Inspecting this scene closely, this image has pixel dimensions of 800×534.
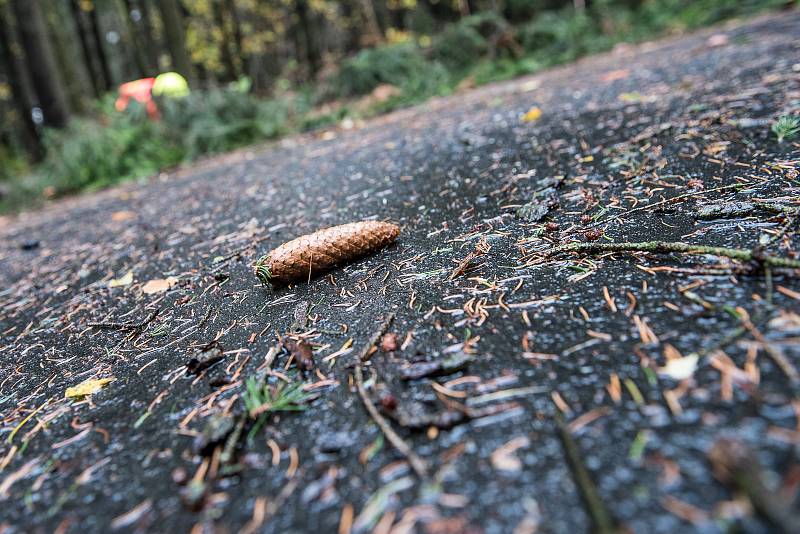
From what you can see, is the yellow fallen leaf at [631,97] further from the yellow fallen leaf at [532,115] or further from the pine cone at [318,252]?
the pine cone at [318,252]

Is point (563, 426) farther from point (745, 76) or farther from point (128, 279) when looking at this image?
point (745, 76)

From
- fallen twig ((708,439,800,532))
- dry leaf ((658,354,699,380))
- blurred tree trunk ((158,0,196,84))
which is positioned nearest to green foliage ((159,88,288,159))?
blurred tree trunk ((158,0,196,84))

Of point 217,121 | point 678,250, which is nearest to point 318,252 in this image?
point 678,250

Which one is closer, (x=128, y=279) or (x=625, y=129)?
(x=128, y=279)

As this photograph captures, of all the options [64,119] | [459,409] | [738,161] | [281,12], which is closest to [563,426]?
[459,409]

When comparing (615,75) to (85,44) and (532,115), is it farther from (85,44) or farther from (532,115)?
(85,44)

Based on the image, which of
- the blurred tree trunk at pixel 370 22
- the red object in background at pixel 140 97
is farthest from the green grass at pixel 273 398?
the blurred tree trunk at pixel 370 22
